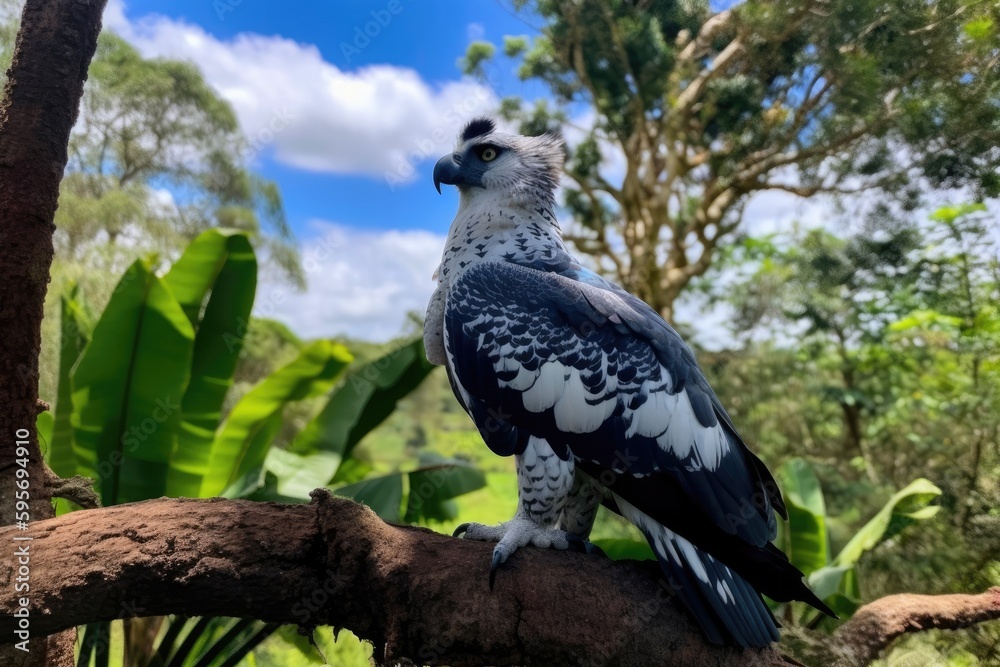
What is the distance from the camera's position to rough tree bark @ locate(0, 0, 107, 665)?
1.72 metres

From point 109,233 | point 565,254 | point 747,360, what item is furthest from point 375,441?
point 565,254

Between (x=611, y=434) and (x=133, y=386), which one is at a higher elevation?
(x=611, y=434)

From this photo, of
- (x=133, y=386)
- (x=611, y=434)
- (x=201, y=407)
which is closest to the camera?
(x=611, y=434)

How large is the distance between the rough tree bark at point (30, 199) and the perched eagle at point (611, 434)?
4.26 feet

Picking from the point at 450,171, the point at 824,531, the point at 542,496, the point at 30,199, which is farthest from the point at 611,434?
the point at 824,531

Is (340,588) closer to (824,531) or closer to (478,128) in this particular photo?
(478,128)

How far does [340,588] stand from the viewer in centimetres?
144

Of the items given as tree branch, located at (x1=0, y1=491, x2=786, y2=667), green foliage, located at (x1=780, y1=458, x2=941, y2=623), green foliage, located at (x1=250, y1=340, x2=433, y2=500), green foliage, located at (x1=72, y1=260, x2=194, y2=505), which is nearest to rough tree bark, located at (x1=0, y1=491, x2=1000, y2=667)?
tree branch, located at (x1=0, y1=491, x2=786, y2=667)

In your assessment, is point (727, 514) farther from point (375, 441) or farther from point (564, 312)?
point (375, 441)

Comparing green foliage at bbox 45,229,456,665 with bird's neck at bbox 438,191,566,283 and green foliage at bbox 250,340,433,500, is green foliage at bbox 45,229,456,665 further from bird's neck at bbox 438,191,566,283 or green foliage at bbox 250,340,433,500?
bird's neck at bbox 438,191,566,283

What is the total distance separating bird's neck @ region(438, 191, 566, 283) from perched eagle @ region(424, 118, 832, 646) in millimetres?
41

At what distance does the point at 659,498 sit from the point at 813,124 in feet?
21.1

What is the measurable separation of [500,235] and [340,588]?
1.28 meters

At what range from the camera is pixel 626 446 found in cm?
168
